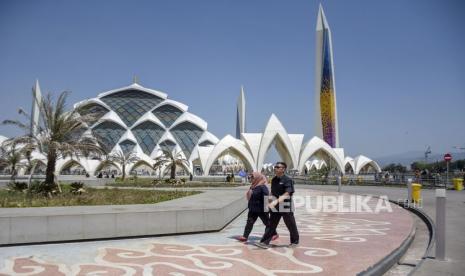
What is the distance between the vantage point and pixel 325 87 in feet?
188

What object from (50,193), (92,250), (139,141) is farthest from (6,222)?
(139,141)

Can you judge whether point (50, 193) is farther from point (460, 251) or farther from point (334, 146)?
point (334, 146)

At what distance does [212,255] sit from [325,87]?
54207 millimetres

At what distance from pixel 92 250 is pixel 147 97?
7501 cm

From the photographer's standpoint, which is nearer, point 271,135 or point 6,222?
point 6,222

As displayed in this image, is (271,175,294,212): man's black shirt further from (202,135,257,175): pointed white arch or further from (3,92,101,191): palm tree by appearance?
(202,135,257,175): pointed white arch

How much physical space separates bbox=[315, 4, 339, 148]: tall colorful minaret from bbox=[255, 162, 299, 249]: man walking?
53060 millimetres

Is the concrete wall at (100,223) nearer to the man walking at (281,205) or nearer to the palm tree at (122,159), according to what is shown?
the man walking at (281,205)

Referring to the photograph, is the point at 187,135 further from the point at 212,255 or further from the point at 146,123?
the point at 212,255

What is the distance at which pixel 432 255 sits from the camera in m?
5.44

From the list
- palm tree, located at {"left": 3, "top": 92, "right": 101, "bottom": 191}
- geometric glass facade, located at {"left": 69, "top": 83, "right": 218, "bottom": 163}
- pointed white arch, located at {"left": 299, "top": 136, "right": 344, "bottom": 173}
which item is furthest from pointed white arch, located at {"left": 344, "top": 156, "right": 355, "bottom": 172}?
palm tree, located at {"left": 3, "top": 92, "right": 101, "bottom": 191}

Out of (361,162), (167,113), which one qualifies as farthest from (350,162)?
(167,113)

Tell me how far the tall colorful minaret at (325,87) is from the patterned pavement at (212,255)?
167 feet

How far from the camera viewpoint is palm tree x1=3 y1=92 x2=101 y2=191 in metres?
13.1
